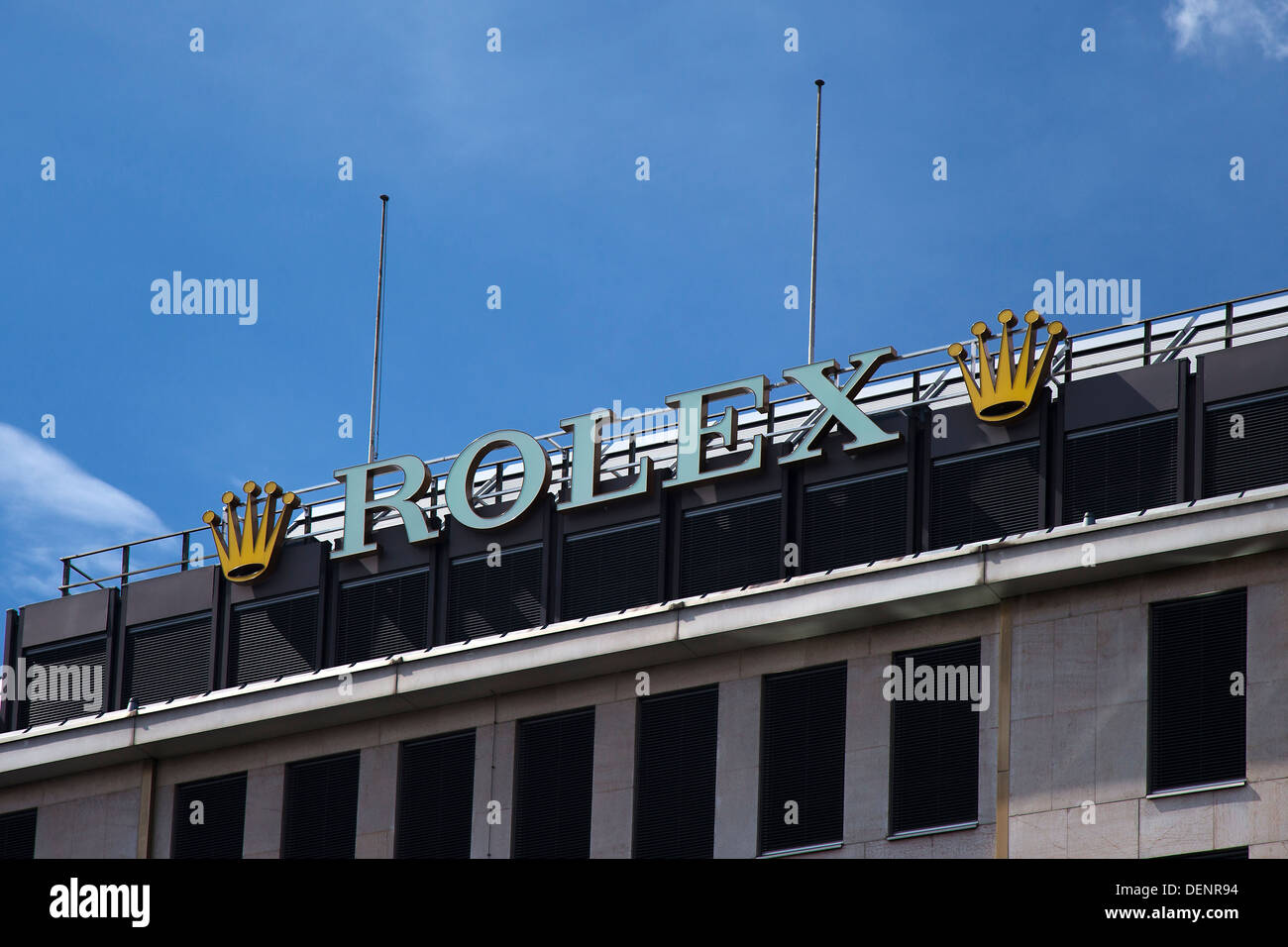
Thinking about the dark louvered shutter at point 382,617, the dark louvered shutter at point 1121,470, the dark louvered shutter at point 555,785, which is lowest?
the dark louvered shutter at point 555,785

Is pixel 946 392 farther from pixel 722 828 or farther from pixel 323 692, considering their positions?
pixel 323 692

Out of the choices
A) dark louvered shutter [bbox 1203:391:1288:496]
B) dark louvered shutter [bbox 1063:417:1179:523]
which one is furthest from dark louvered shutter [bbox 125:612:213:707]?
dark louvered shutter [bbox 1203:391:1288:496]

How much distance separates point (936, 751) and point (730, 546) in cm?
730

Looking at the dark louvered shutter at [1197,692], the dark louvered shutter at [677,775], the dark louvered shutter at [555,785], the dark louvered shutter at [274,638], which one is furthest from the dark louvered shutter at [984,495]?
the dark louvered shutter at [274,638]

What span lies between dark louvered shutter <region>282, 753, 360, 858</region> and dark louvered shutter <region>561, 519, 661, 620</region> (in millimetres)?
6729

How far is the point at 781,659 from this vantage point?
51.4 meters

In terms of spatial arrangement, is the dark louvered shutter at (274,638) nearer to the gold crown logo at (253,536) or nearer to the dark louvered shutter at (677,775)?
the gold crown logo at (253,536)

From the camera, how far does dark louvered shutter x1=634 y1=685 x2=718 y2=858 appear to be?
51031 mm

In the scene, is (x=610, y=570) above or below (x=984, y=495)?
below

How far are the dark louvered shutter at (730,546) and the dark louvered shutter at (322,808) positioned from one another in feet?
31.2

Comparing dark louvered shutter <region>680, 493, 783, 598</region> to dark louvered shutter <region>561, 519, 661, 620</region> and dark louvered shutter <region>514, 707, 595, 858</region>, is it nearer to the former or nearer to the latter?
dark louvered shutter <region>561, 519, 661, 620</region>

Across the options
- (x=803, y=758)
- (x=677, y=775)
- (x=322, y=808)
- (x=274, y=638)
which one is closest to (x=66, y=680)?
(x=274, y=638)

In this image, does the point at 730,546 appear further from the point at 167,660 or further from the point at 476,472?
the point at 167,660

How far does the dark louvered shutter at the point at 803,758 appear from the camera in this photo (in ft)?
163
